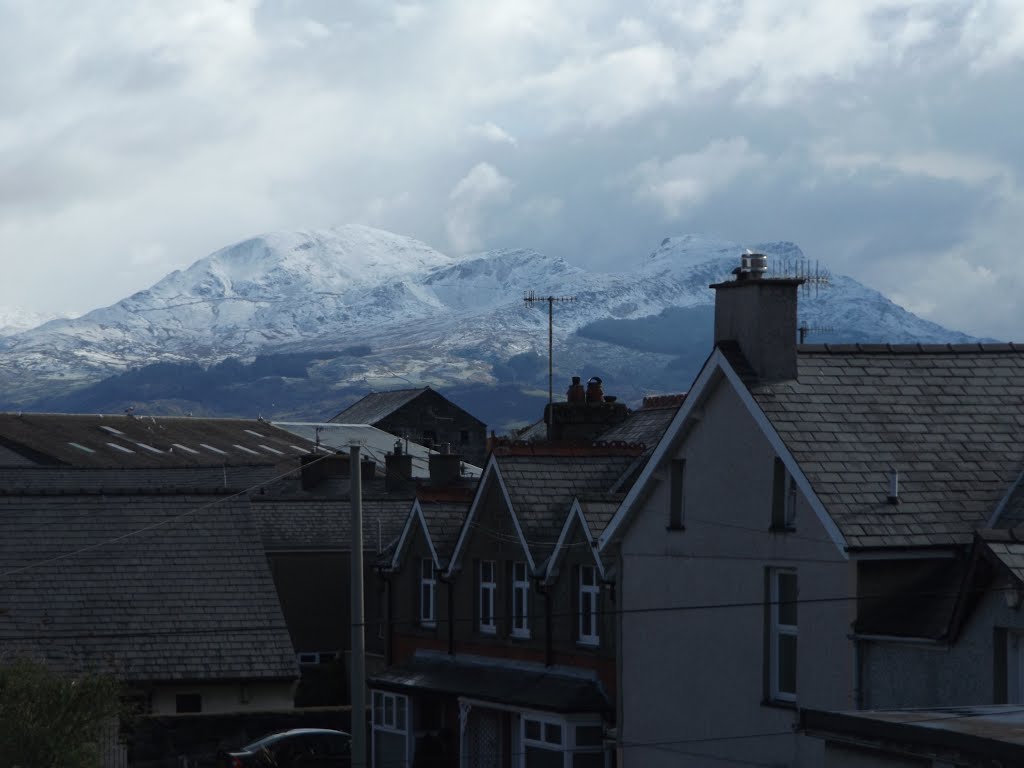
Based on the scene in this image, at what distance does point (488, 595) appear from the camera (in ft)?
123

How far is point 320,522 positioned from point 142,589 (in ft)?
41.7

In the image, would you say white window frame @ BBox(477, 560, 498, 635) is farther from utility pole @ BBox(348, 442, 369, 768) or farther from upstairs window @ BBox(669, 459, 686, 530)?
upstairs window @ BBox(669, 459, 686, 530)

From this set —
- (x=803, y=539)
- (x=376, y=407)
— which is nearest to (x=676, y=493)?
(x=803, y=539)

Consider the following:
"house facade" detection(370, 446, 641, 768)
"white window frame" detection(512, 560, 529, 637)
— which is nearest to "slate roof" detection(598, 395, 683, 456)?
"house facade" detection(370, 446, 641, 768)

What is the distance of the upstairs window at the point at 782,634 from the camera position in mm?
26094

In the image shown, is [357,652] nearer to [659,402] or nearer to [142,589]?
[142,589]

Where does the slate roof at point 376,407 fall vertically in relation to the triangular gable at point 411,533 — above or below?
above

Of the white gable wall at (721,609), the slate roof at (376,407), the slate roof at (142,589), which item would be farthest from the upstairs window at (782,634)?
the slate roof at (376,407)

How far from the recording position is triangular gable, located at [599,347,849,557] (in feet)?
81.7

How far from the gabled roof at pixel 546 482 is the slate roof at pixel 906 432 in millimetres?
9014

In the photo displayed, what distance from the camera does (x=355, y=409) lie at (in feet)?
497

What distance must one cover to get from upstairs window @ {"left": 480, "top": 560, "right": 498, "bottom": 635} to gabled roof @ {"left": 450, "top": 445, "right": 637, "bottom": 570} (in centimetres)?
94

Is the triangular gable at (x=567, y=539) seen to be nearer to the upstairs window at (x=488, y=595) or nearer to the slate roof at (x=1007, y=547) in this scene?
the upstairs window at (x=488, y=595)

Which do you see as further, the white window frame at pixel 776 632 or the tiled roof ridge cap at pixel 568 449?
the tiled roof ridge cap at pixel 568 449
